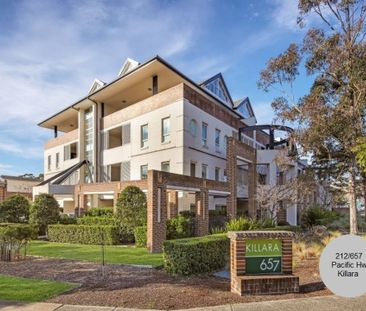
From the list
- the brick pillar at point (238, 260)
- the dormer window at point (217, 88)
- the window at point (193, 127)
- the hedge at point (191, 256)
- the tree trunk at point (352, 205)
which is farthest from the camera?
the dormer window at point (217, 88)

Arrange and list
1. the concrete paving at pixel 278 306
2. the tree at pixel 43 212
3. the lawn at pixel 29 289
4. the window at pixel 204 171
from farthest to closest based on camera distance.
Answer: the window at pixel 204 171 → the tree at pixel 43 212 → the lawn at pixel 29 289 → the concrete paving at pixel 278 306

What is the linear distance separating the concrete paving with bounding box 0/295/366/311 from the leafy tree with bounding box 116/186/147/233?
11.5m

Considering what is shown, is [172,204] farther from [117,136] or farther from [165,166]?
[117,136]

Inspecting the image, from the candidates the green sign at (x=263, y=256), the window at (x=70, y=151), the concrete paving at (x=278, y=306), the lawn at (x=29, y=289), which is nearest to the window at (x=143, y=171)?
the window at (x=70, y=151)

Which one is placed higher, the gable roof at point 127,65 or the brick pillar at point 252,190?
the gable roof at point 127,65

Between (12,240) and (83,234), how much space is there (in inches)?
245

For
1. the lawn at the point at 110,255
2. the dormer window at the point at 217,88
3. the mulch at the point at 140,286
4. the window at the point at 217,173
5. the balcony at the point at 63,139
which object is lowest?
the lawn at the point at 110,255

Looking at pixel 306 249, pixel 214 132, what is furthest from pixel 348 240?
pixel 214 132

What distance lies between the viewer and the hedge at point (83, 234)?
18281mm

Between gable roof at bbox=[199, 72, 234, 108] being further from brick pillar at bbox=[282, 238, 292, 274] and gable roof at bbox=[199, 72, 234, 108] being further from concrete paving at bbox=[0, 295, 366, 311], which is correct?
concrete paving at bbox=[0, 295, 366, 311]

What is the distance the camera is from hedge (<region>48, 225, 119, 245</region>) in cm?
1828

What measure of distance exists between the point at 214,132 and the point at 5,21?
18756 millimetres

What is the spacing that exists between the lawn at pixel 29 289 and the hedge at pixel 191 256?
2725 mm

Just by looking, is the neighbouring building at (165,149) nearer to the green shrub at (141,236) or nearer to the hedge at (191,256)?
the green shrub at (141,236)
